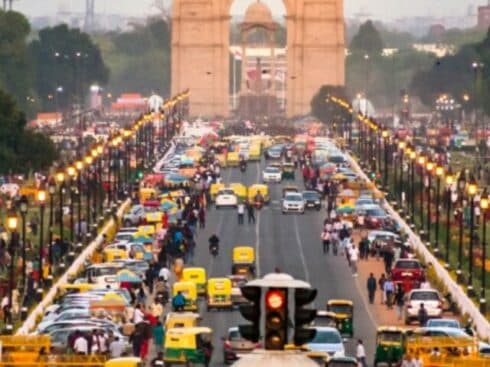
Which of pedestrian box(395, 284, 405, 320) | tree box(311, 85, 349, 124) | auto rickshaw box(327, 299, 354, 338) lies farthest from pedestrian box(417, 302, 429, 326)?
tree box(311, 85, 349, 124)

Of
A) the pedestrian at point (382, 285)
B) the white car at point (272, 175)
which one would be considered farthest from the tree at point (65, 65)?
the pedestrian at point (382, 285)

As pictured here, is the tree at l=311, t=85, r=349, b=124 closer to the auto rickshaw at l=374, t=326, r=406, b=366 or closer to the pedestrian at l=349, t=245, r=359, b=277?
the pedestrian at l=349, t=245, r=359, b=277

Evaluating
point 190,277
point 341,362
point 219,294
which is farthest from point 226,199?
point 341,362

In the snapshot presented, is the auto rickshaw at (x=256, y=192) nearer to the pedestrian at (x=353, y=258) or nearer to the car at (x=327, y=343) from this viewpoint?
the pedestrian at (x=353, y=258)

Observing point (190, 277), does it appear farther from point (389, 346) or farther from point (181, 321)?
point (389, 346)

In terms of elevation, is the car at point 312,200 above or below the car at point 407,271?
below

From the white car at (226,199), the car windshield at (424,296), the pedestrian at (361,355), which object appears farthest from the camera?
the white car at (226,199)
